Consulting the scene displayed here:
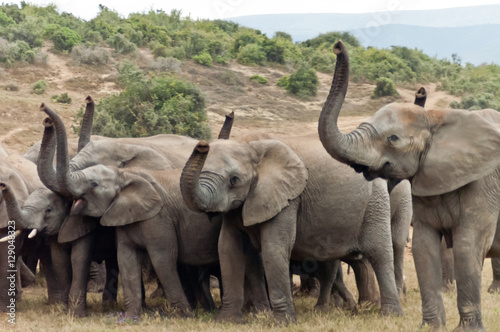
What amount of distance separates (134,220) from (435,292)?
10.5ft

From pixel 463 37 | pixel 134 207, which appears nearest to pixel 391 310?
pixel 134 207

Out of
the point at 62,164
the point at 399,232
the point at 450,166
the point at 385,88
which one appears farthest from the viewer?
the point at 385,88

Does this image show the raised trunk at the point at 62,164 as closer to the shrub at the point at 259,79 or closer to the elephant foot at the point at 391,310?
the elephant foot at the point at 391,310

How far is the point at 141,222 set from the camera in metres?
8.02

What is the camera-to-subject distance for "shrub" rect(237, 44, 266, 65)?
3503cm

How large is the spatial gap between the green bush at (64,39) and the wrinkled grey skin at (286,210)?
2540 centimetres

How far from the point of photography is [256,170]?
23.8ft

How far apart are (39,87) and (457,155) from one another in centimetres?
2208

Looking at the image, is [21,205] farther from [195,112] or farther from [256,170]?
[195,112]

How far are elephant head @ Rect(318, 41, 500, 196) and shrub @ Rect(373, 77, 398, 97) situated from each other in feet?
81.4

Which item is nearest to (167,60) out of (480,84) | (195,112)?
(195,112)

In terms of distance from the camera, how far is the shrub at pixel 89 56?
29714 mm

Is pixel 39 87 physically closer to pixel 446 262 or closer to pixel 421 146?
pixel 446 262

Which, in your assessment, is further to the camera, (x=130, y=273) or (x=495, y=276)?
(x=495, y=276)
